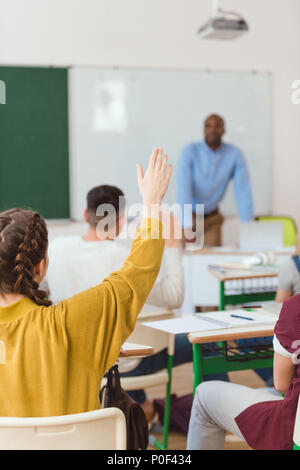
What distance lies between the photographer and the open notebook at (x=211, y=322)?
6.88 feet

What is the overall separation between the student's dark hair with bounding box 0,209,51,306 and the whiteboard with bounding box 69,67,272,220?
177 inches

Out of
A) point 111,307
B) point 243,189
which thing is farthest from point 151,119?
point 111,307

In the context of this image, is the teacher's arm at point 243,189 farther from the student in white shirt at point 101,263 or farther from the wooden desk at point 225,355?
the wooden desk at point 225,355

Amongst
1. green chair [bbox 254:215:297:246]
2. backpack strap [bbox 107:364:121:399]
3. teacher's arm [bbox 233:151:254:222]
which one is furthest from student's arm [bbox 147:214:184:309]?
teacher's arm [bbox 233:151:254:222]

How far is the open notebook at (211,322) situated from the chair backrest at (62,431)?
82 centimetres

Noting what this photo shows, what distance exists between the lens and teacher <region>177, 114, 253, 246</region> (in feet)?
18.2

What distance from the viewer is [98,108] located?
595 centimetres

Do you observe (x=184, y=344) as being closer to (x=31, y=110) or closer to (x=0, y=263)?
(x=0, y=263)

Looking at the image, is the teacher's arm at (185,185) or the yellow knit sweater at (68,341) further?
the teacher's arm at (185,185)

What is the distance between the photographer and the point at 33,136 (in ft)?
19.0

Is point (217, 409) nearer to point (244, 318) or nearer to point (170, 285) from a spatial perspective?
point (244, 318)

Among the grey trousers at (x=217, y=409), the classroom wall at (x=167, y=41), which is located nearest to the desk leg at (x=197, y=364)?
the grey trousers at (x=217, y=409)

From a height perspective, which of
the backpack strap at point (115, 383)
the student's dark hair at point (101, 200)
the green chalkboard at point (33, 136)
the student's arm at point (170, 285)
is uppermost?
the green chalkboard at point (33, 136)

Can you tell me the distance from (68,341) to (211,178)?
454cm
